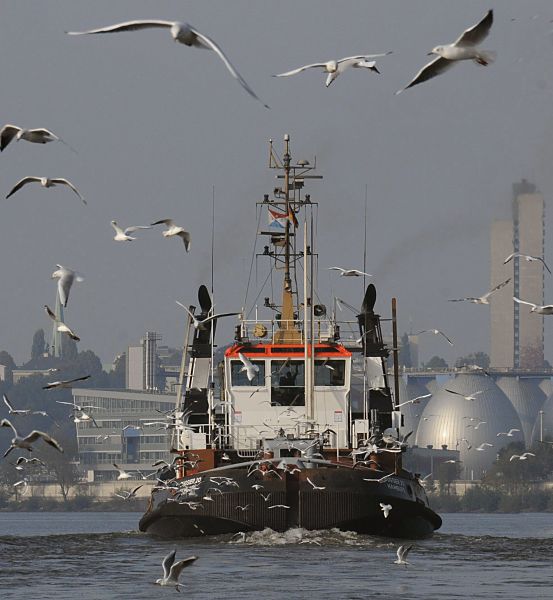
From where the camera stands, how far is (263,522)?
241 feet

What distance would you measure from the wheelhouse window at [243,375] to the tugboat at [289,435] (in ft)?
0.15

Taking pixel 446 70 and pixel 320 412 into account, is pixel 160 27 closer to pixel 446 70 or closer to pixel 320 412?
pixel 446 70

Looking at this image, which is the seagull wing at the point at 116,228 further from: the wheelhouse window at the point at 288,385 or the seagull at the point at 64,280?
the wheelhouse window at the point at 288,385

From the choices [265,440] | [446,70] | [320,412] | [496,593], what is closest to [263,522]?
[265,440]

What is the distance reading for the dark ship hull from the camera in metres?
73.2

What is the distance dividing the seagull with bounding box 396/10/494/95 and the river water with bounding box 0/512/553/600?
803 inches

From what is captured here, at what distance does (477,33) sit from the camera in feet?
128

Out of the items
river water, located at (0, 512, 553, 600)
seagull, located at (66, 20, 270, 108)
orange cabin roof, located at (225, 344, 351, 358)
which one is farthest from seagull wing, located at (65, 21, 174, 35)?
orange cabin roof, located at (225, 344, 351, 358)

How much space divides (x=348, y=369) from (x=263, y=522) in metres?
11.7

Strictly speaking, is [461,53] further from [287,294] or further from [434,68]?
[287,294]

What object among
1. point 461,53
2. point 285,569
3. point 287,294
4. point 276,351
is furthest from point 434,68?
point 287,294

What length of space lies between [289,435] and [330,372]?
6.02m

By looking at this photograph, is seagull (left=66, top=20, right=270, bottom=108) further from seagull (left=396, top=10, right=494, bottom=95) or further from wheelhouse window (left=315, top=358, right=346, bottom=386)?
wheelhouse window (left=315, top=358, right=346, bottom=386)

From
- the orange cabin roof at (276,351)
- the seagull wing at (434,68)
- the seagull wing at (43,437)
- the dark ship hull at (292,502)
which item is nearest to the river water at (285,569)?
the dark ship hull at (292,502)
